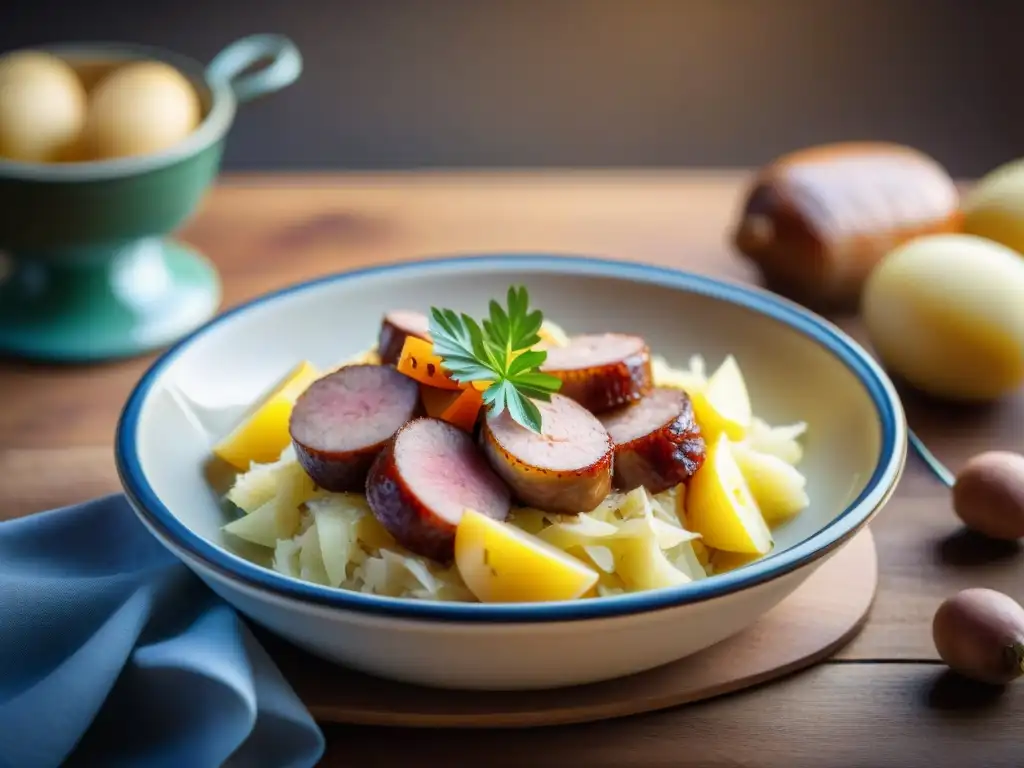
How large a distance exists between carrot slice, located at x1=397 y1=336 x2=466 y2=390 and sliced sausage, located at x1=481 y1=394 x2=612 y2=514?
12cm

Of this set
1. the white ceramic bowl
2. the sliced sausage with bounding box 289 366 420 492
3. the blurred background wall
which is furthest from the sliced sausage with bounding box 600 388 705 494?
the blurred background wall

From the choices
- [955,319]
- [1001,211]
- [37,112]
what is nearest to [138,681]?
[37,112]

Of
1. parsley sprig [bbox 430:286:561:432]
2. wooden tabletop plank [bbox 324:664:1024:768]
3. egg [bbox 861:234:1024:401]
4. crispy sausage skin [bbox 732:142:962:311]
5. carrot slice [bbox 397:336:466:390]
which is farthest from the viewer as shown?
crispy sausage skin [bbox 732:142:962:311]

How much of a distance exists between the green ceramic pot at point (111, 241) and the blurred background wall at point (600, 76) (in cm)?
154

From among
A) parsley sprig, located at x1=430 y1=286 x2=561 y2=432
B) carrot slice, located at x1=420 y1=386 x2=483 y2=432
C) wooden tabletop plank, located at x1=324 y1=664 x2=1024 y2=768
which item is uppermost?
parsley sprig, located at x1=430 y1=286 x2=561 y2=432

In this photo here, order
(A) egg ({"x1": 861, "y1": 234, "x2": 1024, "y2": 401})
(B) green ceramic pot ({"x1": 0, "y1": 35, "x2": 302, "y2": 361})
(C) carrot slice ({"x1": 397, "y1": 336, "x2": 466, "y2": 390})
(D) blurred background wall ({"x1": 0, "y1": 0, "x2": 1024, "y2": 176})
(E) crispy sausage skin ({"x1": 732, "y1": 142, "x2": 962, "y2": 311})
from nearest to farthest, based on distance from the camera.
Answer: (C) carrot slice ({"x1": 397, "y1": 336, "x2": 466, "y2": 390}) → (A) egg ({"x1": 861, "y1": 234, "x2": 1024, "y2": 401}) → (B) green ceramic pot ({"x1": 0, "y1": 35, "x2": 302, "y2": 361}) → (E) crispy sausage skin ({"x1": 732, "y1": 142, "x2": 962, "y2": 311}) → (D) blurred background wall ({"x1": 0, "y1": 0, "x2": 1024, "y2": 176})

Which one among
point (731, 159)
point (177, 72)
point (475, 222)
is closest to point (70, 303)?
point (177, 72)

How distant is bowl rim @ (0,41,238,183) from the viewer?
78.8 inches

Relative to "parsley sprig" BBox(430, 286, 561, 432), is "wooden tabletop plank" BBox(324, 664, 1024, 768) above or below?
below

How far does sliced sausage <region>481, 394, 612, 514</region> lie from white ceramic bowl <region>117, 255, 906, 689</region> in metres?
0.18

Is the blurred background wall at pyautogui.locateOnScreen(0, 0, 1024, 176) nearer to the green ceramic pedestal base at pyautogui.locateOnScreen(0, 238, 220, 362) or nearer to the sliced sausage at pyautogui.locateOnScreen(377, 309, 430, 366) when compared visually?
the green ceramic pedestal base at pyautogui.locateOnScreen(0, 238, 220, 362)

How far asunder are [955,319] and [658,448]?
2.50 ft

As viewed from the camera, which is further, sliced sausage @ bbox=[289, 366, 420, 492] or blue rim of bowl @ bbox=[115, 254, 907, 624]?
sliced sausage @ bbox=[289, 366, 420, 492]

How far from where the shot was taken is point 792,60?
397cm
